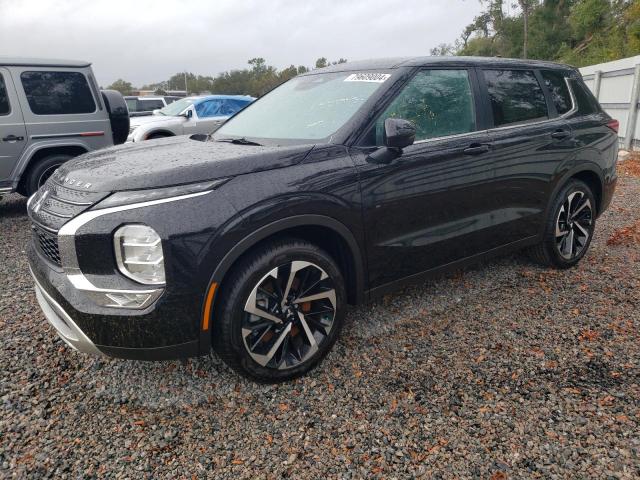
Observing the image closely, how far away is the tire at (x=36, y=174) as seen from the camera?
6338 mm

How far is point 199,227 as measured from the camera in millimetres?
2254

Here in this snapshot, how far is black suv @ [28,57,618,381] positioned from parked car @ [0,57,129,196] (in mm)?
3819

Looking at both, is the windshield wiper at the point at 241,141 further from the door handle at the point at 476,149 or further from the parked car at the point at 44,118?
the parked car at the point at 44,118

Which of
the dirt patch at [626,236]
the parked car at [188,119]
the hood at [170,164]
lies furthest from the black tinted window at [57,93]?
the dirt patch at [626,236]

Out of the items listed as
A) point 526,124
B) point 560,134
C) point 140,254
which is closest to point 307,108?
point 140,254

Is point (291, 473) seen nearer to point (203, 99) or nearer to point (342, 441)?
point (342, 441)

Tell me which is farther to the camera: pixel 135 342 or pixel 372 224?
pixel 372 224

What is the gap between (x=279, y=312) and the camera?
2598 millimetres

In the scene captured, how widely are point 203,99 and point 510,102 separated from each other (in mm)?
9180

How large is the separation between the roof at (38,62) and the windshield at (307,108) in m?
4.03

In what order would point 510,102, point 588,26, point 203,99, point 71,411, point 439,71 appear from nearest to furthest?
point 71,411 → point 439,71 → point 510,102 → point 203,99 → point 588,26

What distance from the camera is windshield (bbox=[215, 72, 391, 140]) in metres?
3.02

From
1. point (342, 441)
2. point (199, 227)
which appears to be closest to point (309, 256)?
point (199, 227)

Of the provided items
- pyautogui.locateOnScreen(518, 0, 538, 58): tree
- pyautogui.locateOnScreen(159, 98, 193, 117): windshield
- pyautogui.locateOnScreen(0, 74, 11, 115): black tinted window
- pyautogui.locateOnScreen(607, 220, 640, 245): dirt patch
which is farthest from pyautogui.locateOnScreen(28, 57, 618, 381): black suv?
pyautogui.locateOnScreen(518, 0, 538, 58): tree
